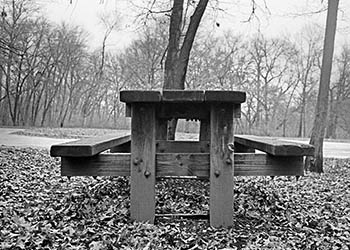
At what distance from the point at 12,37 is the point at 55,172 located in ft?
70.9

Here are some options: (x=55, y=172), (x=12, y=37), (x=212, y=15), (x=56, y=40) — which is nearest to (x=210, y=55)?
(x=56, y=40)

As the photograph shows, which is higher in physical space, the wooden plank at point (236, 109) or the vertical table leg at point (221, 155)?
the wooden plank at point (236, 109)

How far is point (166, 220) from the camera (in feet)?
9.02

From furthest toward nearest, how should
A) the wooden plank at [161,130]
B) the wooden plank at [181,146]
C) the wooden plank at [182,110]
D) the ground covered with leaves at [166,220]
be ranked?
the wooden plank at [161,130]
the wooden plank at [181,146]
the wooden plank at [182,110]
the ground covered with leaves at [166,220]

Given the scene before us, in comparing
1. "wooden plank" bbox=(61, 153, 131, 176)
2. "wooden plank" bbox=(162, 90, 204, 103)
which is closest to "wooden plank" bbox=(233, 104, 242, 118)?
"wooden plank" bbox=(162, 90, 204, 103)

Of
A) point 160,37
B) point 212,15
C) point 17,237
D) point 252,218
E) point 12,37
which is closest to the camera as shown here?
point 17,237

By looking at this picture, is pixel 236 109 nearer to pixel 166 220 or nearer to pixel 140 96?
pixel 140 96

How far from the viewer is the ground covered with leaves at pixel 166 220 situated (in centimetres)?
237

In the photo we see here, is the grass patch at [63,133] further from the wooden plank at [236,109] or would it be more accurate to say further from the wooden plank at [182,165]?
the wooden plank at [236,109]

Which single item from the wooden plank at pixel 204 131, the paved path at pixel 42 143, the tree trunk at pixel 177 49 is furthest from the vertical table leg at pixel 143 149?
the paved path at pixel 42 143

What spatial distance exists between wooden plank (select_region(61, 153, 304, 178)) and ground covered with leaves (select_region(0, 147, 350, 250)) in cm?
39

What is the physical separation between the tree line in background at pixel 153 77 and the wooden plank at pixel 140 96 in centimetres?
2345

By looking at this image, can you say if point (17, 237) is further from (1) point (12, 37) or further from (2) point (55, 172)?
(1) point (12, 37)

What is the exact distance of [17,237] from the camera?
93.5 inches
